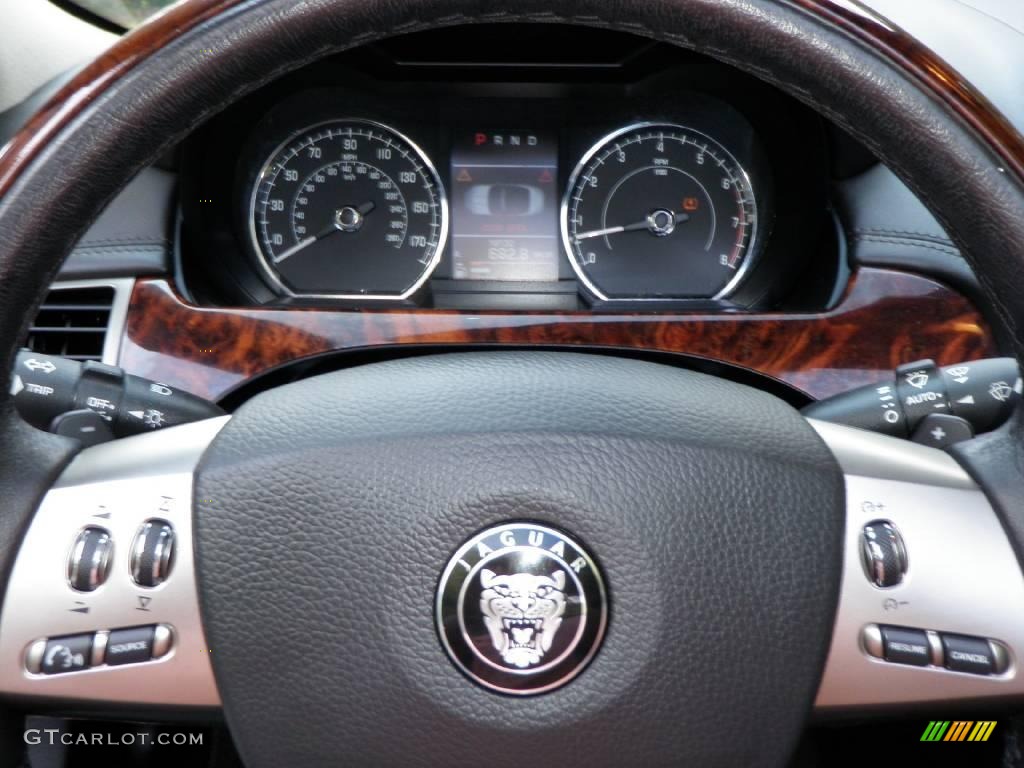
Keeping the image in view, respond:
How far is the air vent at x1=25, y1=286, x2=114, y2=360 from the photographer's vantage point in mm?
A: 2247

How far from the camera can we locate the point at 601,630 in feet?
2.77

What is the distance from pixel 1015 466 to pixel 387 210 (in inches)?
81.0

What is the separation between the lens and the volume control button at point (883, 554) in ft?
2.90

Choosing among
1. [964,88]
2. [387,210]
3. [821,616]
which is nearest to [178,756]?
[821,616]

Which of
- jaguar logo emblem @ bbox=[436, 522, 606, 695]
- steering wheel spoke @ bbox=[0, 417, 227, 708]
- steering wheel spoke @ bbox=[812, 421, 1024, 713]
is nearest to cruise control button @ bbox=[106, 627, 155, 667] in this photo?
steering wheel spoke @ bbox=[0, 417, 227, 708]

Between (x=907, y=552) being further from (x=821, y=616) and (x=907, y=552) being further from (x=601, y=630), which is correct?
(x=601, y=630)

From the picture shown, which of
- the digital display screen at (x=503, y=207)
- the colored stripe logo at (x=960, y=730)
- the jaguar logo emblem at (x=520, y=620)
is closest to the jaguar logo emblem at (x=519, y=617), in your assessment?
the jaguar logo emblem at (x=520, y=620)

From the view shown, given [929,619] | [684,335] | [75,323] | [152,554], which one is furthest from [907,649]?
[75,323]

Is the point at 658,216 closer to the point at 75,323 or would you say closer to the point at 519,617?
the point at 75,323

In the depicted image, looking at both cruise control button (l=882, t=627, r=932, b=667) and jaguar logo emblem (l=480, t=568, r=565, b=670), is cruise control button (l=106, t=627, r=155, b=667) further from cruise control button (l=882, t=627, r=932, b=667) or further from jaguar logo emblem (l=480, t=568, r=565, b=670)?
cruise control button (l=882, t=627, r=932, b=667)

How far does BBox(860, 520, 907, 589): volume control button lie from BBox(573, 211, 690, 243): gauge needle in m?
1.97

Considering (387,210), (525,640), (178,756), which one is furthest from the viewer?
(387,210)

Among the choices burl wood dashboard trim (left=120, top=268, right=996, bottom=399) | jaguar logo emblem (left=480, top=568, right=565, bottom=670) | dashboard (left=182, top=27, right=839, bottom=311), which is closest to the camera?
jaguar logo emblem (left=480, top=568, right=565, bottom=670)

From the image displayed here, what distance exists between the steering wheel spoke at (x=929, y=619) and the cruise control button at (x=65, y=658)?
49 centimetres
